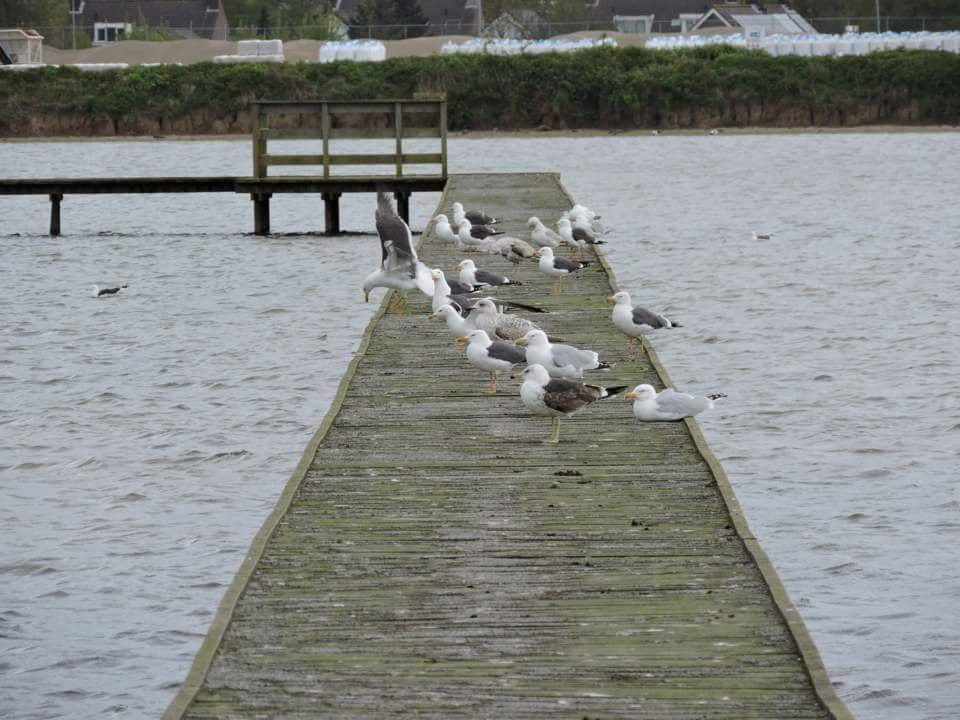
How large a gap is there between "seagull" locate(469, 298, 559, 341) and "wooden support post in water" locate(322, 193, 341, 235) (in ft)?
62.1

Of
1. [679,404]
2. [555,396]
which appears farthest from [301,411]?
[679,404]

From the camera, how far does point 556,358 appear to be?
43.5ft

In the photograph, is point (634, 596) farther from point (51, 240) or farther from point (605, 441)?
point (51, 240)

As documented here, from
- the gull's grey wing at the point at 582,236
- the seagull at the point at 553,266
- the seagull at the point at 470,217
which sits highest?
the seagull at the point at 470,217

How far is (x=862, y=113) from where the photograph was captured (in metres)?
78.9

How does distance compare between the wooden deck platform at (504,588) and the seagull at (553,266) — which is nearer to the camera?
the wooden deck platform at (504,588)

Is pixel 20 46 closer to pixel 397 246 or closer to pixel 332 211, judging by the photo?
pixel 332 211

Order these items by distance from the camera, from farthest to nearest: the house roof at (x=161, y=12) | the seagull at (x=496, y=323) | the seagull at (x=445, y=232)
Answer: the house roof at (x=161, y=12) → the seagull at (x=445, y=232) → the seagull at (x=496, y=323)

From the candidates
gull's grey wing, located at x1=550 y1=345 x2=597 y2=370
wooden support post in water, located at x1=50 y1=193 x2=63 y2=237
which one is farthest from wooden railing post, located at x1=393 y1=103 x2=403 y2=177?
gull's grey wing, located at x1=550 y1=345 x2=597 y2=370

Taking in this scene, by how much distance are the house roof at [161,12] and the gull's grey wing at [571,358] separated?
11442cm

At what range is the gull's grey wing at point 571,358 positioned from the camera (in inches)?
522

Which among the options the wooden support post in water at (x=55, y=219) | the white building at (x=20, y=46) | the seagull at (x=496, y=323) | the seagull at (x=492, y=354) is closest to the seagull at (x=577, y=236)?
the seagull at (x=496, y=323)

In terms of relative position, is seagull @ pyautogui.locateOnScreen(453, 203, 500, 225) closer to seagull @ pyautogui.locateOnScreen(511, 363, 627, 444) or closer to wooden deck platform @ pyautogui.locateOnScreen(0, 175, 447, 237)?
wooden deck platform @ pyautogui.locateOnScreen(0, 175, 447, 237)

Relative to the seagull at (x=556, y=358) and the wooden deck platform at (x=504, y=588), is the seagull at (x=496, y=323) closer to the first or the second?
the seagull at (x=556, y=358)
